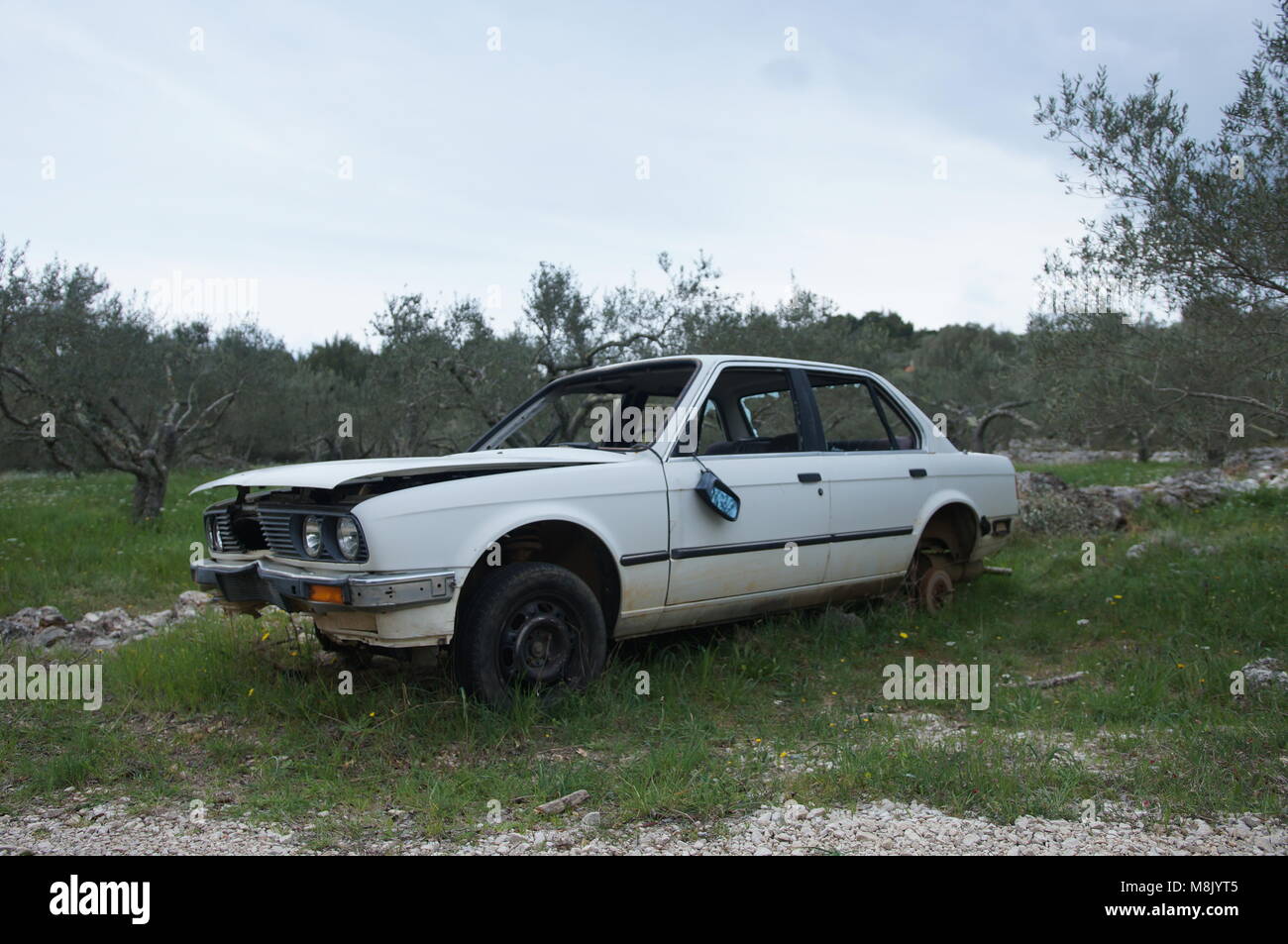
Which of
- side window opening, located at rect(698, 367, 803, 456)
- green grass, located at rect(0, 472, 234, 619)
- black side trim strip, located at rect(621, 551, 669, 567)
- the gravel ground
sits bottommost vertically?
the gravel ground

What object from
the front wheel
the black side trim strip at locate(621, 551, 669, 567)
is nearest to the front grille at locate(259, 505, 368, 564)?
the front wheel

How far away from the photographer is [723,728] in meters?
3.97

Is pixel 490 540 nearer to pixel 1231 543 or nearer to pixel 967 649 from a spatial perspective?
pixel 967 649

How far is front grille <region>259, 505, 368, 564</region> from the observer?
368 cm

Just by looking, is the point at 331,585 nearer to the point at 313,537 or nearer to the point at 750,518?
the point at 313,537

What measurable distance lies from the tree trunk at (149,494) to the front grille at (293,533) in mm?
8173

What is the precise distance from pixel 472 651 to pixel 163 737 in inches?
57.6

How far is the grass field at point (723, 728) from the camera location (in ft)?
10.4

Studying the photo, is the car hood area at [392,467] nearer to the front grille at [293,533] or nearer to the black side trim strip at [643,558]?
the front grille at [293,533]

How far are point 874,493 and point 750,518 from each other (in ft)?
3.54

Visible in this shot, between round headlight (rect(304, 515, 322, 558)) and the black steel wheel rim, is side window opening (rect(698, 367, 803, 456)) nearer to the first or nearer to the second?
the black steel wheel rim

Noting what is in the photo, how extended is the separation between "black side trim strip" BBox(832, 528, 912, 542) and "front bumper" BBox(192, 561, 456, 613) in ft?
7.94

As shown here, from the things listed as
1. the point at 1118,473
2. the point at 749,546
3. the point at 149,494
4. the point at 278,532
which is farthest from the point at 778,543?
the point at 1118,473

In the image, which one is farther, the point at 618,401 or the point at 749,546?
the point at 618,401
